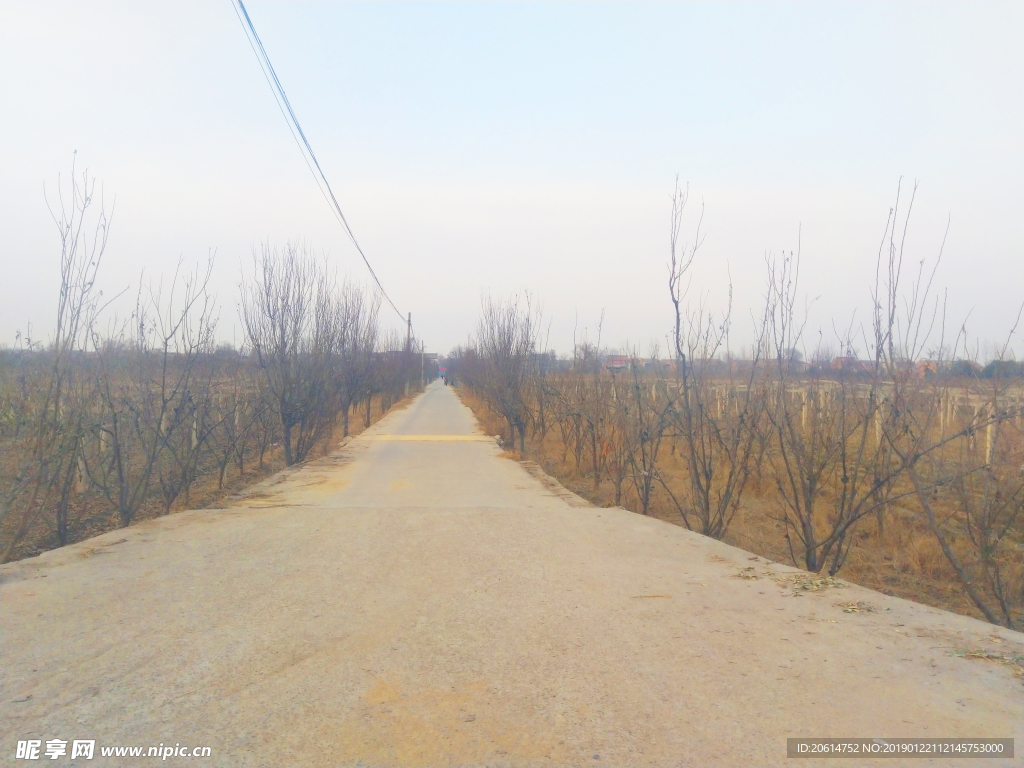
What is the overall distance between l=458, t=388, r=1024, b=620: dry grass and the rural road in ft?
8.97

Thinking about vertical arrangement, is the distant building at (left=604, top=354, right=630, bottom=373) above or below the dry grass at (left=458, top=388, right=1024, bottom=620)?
above

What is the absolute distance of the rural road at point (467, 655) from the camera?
130 inches

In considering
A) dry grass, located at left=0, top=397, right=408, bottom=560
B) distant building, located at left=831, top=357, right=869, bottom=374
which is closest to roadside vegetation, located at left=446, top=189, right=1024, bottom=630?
distant building, located at left=831, top=357, right=869, bottom=374

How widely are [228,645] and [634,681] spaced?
2.33 m

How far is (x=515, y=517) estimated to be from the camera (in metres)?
8.87

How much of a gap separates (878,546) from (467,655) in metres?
8.26

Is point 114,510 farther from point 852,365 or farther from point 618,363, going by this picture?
point 852,365

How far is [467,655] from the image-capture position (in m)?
4.28

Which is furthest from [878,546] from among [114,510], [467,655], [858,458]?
[114,510]

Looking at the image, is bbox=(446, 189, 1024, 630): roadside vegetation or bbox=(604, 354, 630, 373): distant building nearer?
bbox=(446, 189, 1024, 630): roadside vegetation

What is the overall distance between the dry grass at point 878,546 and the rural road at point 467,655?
2.73 m

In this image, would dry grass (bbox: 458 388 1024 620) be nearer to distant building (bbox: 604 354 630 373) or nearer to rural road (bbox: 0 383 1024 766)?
distant building (bbox: 604 354 630 373)

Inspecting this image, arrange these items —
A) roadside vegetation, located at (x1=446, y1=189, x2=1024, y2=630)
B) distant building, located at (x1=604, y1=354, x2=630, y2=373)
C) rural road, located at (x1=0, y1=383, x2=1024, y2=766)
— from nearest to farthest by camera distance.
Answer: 1. rural road, located at (x1=0, y1=383, x2=1024, y2=766)
2. roadside vegetation, located at (x1=446, y1=189, x2=1024, y2=630)
3. distant building, located at (x1=604, y1=354, x2=630, y2=373)

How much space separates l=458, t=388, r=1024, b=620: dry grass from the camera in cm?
859
